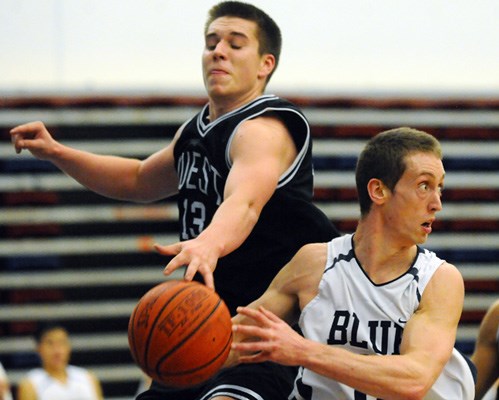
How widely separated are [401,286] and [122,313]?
26.1 ft

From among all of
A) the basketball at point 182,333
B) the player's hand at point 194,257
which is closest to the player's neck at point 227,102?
the player's hand at point 194,257

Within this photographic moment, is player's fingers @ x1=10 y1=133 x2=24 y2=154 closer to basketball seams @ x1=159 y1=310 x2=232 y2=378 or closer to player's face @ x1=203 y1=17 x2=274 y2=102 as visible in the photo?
player's face @ x1=203 y1=17 x2=274 y2=102

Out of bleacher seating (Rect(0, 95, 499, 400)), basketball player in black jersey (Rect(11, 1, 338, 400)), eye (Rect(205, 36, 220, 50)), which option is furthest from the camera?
bleacher seating (Rect(0, 95, 499, 400))

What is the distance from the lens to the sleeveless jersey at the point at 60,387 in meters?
10.5

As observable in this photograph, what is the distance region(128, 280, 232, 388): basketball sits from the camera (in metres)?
4.71

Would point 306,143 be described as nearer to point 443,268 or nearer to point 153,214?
point 443,268

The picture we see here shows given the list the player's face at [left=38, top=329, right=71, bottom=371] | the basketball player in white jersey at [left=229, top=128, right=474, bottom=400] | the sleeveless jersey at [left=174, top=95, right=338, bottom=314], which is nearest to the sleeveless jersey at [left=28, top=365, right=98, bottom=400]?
the player's face at [left=38, top=329, right=71, bottom=371]

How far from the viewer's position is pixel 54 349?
10.5m

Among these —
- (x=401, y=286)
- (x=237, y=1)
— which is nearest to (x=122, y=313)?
(x=237, y=1)

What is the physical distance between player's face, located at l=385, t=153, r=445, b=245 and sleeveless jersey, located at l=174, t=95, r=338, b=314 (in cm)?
76

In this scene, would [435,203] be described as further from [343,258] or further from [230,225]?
[230,225]

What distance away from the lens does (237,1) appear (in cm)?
595

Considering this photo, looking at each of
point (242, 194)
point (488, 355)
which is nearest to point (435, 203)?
point (242, 194)

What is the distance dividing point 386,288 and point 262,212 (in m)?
0.86
